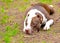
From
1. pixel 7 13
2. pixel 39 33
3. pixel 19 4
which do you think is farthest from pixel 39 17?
pixel 19 4

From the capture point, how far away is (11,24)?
22.8 ft

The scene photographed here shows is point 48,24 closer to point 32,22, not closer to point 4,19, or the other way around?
point 32,22

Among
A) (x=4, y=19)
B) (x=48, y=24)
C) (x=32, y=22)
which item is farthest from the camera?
(x=4, y=19)

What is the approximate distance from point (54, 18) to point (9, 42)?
1.93 m

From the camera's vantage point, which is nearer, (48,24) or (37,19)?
(37,19)

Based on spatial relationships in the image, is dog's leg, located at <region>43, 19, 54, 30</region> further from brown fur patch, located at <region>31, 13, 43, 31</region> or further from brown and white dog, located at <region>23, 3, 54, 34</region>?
brown fur patch, located at <region>31, 13, 43, 31</region>

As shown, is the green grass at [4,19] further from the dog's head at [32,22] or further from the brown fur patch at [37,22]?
the brown fur patch at [37,22]

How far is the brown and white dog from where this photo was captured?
6.24 m

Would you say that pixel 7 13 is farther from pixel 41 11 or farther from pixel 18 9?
pixel 41 11

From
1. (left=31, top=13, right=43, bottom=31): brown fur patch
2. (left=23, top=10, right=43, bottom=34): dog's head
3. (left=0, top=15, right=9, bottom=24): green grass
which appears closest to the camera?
(left=23, top=10, right=43, bottom=34): dog's head

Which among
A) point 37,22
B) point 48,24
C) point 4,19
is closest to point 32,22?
point 37,22

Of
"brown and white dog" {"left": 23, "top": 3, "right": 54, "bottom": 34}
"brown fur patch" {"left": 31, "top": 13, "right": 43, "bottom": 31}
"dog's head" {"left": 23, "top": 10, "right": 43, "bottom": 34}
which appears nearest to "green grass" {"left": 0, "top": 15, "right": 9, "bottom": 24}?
"brown and white dog" {"left": 23, "top": 3, "right": 54, "bottom": 34}

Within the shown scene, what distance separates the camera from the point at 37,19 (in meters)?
6.38

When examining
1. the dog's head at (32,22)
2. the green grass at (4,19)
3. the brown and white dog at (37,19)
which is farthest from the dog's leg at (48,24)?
the green grass at (4,19)
